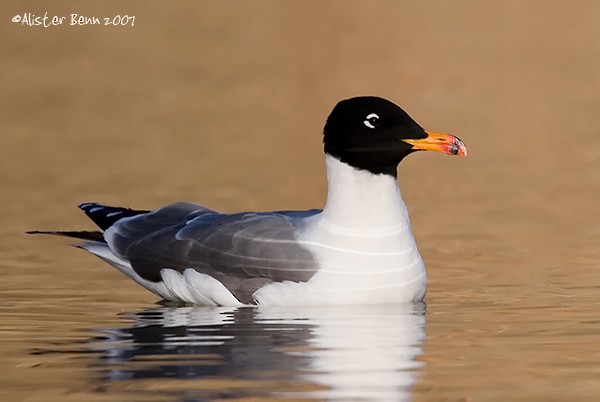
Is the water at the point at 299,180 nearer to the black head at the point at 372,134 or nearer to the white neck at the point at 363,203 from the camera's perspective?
the white neck at the point at 363,203

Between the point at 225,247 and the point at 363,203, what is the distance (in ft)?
2.75

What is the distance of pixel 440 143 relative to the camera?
10281 millimetres

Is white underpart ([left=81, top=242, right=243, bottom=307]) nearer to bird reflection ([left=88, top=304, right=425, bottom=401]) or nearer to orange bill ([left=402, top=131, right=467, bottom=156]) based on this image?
bird reflection ([left=88, top=304, right=425, bottom=401])

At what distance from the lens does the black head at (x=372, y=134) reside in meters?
10.4

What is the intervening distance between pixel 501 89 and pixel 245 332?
50.3ft

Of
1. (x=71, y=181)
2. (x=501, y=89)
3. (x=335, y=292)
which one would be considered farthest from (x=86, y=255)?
(x=501, y=89)

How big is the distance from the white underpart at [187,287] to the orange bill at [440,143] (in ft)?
4.36

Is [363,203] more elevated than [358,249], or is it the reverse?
[363,203]

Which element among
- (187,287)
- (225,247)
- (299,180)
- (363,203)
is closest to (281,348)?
(363,203)

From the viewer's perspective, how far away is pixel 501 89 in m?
24.3

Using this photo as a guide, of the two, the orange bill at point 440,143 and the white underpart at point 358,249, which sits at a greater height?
the orange bill at point 440,143

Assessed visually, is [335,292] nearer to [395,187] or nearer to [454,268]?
[395,187]

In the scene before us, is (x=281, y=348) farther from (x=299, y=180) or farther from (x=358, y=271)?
(x=299, y=180)

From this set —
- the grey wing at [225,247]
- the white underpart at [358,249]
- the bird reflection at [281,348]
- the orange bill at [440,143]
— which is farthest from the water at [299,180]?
the orange bill at [440,143]
